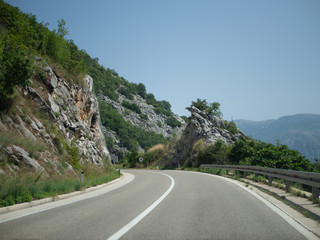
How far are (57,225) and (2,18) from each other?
19281 millimetres

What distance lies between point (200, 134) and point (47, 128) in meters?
30.6

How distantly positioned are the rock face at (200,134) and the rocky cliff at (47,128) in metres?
22.4

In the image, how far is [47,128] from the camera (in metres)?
16.0

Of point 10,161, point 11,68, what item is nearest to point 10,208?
point 10,161

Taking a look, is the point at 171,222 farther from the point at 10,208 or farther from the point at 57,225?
the point at 10,208

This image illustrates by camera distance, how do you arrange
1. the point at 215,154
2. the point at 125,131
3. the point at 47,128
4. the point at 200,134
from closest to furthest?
1. the point at 47,128
2. the point at 215,154
3. the point at 200,134
4. the point at 125,131

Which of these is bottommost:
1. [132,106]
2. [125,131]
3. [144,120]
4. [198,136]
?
[198,136]

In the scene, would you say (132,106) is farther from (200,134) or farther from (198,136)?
(200,134)

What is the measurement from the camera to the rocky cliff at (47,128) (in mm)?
11383

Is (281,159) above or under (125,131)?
under

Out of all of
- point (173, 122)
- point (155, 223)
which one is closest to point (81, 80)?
point (155, 223)

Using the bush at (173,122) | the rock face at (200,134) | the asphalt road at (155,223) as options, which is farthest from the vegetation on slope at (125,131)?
the asphalt road at (155,223)

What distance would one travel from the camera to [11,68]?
13.0 metres

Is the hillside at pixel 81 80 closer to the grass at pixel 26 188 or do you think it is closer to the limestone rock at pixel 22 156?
the limestone rock at pixel 22 156
